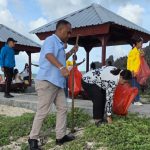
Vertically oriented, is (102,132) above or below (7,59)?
below

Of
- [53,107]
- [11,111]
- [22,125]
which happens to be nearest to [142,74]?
[53,107]

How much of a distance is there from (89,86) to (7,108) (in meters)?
3.74

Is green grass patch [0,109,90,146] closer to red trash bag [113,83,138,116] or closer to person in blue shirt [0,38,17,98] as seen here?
red trash bag [113,83,138,116]

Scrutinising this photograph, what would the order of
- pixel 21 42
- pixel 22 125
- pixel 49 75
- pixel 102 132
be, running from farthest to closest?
pixel 21 42 → pixel 22 125 → pixel 102 132 → pixel 49 75

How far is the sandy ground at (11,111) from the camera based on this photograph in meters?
10.1

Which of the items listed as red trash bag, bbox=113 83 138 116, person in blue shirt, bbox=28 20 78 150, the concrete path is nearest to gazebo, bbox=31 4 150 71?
the concrete path

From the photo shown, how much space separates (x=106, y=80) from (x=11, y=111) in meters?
3.81

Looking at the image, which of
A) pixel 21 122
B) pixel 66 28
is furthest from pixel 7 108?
pixel 66 28

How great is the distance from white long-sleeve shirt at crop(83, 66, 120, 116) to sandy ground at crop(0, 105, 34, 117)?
2966 mm

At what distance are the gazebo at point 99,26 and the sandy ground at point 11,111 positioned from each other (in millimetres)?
3661

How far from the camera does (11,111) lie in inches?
411

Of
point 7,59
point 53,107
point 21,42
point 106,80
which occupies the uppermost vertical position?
point 21,42

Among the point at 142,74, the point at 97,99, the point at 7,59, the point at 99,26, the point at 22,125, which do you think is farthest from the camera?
the point at 99,26

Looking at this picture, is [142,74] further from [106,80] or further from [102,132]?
[102,132]
